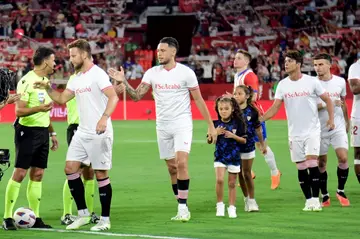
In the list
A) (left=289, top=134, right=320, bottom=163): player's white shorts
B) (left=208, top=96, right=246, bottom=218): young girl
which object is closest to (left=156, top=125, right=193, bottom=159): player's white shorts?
(left=208, top=96, right=246, bottom=218): young girl

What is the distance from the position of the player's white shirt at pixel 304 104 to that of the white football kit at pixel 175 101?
1.70m

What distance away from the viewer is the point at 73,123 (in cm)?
1380

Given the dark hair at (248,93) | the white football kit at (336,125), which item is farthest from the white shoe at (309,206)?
the dark hair at (248,93)

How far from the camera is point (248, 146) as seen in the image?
14.5m

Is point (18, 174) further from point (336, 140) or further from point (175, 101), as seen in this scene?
point (336, 140)

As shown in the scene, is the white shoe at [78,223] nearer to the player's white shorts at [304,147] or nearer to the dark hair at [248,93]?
the dark hair at [248,93]

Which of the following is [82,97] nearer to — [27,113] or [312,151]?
[27,113]

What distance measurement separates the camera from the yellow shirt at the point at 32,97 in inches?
500

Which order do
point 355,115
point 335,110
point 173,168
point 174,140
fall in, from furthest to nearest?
point 355,115, point 335,110, point 173,168, point 174,140

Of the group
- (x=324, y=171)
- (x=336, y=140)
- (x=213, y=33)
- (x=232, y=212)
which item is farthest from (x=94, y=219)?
(x=213, y=33)

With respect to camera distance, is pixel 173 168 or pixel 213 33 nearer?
pixel 173 168

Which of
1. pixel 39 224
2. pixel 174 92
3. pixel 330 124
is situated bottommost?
pixel 39 224

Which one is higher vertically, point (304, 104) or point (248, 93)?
point (248, 93)

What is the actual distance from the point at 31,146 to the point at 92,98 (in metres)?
1.14
